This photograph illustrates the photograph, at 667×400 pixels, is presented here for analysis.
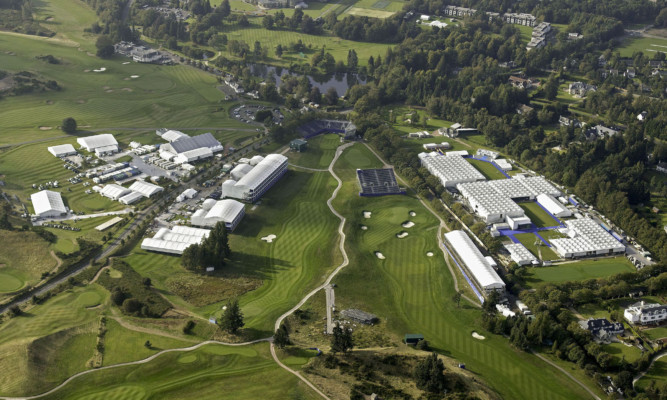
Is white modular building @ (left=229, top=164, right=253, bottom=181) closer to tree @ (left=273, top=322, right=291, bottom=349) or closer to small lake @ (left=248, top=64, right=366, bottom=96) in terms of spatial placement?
tree @ (left=273, top=322, right=291, bottom=349)

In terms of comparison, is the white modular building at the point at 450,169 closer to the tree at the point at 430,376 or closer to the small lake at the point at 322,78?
the small lake at the point at 322,78

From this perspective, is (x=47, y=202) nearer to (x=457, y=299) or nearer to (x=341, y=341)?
(x=341, y=341)

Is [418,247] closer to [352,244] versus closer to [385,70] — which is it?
[352,244]

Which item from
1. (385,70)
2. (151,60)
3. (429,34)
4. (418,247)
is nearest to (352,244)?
Result: (418,247)

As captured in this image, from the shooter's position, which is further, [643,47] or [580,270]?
[643,47]

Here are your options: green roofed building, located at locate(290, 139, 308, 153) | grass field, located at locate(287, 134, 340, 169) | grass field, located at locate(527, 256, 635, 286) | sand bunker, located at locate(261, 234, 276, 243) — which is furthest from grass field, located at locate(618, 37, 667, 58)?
sand bunker, located at locate(261, 234, 276, 243)

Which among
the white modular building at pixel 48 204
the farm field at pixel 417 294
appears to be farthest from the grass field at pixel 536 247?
the white modular building at pixel 48 204

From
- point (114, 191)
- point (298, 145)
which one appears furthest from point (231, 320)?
point (298, 145)
